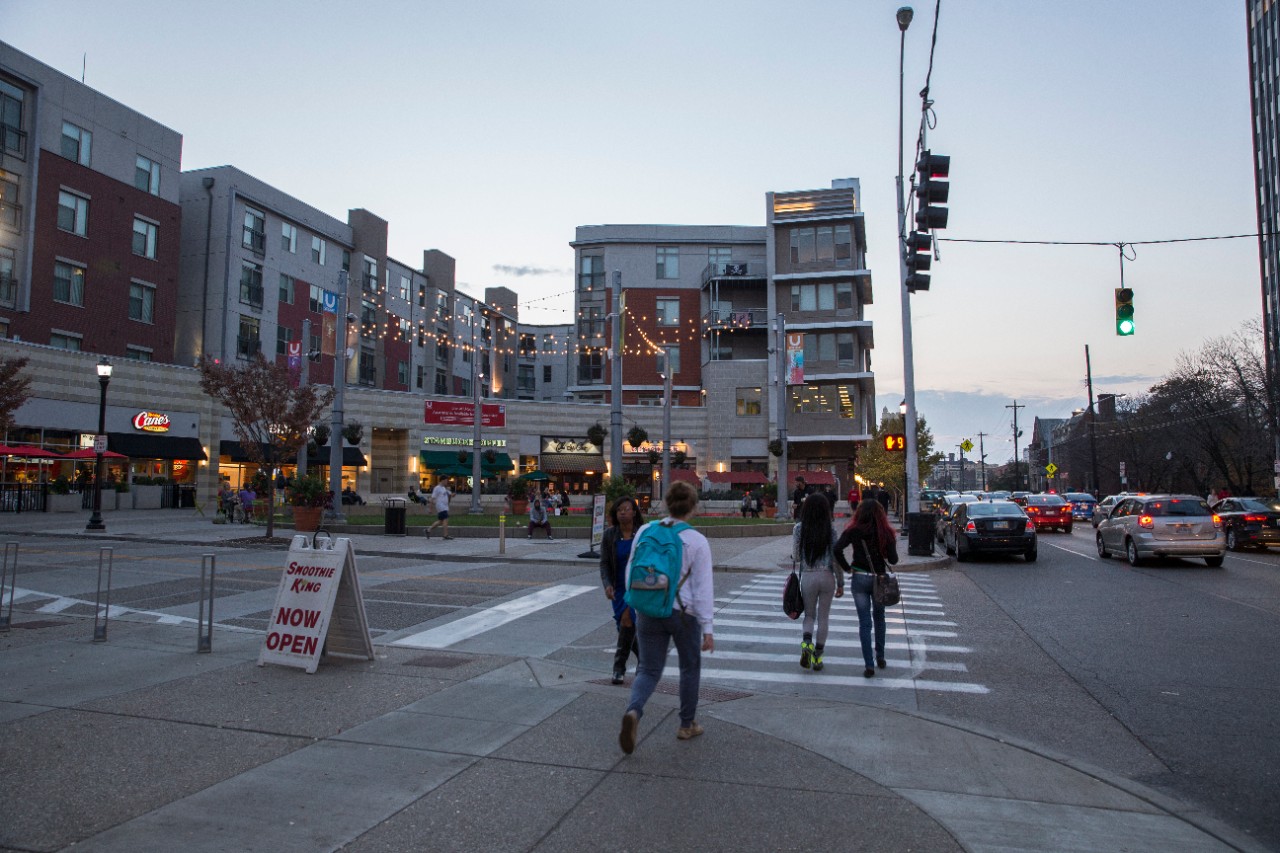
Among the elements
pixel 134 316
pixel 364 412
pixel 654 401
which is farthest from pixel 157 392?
pixel 654 401

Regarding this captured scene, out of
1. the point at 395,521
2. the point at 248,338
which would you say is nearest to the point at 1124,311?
the point at 395,521

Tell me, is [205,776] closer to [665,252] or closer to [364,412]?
[364,412]

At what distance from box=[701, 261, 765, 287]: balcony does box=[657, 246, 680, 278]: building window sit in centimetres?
236

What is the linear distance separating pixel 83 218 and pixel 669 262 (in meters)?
36.4

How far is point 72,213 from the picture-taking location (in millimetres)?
37312

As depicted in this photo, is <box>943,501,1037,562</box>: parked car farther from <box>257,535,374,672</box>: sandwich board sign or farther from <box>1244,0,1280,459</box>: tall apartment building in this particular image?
<box>1244,0,1280,459</box>: tall apartment building

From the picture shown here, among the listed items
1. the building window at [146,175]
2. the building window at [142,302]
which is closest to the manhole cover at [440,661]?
the building window at [142,302]

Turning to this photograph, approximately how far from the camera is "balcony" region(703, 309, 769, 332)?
2144 inches

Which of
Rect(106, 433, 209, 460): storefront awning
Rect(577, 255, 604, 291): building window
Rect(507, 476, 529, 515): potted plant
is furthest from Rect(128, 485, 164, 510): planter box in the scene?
Rect(577, 255, 604, 291): building window

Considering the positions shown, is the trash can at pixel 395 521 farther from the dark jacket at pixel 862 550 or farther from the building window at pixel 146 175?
the building window at pixel 146 175

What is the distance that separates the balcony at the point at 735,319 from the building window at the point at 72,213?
1341 inches

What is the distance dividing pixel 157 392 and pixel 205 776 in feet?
127

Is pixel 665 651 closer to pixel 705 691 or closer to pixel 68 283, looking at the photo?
pixel 705 691

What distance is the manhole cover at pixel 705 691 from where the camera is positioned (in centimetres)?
705
